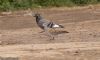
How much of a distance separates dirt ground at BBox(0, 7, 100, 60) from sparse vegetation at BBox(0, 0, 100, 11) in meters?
0.99

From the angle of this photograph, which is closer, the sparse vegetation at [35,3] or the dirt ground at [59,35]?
the dirt ground at [59,35]

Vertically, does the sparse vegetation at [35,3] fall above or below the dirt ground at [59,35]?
below

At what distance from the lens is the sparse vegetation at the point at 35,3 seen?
27444 millimetres

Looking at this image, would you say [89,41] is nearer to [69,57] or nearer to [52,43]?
[52,43]

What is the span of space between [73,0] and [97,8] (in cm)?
220

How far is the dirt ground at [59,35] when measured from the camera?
40.5 ft

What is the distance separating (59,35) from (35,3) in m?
13.1

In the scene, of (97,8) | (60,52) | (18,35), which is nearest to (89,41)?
(60,52)

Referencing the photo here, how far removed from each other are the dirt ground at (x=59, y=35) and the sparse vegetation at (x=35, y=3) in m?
0.99

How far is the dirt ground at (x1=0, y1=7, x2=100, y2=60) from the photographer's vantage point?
40.5 feet

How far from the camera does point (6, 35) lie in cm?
1744

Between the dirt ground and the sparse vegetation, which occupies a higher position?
the dirt ground

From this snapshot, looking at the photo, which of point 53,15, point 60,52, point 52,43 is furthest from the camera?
point 53,15

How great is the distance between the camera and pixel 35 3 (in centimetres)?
2925
